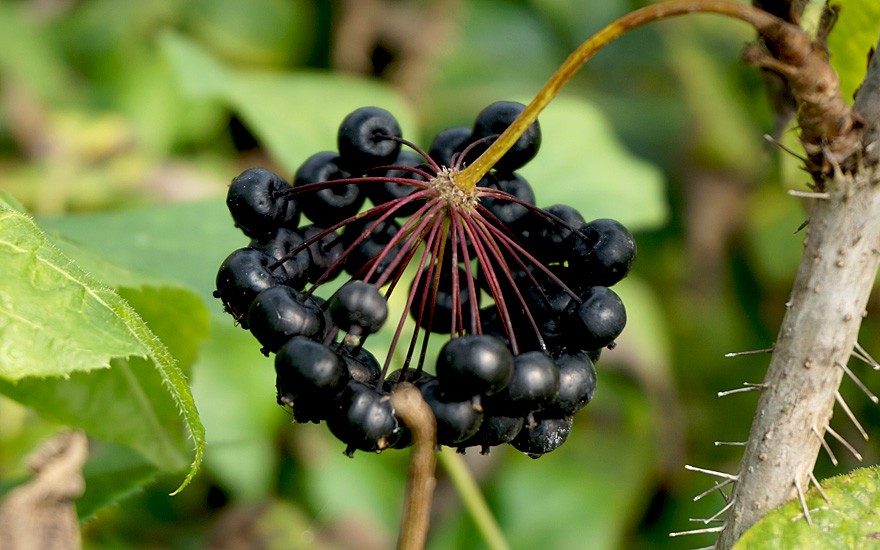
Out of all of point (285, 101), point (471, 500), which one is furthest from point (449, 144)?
point (285, 101)

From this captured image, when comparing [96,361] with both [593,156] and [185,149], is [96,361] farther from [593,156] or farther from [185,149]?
[185,149]

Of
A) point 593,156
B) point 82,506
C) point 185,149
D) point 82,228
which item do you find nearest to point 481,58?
point 185,149

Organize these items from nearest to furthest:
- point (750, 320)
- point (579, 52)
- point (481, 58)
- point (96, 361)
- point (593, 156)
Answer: point (96, 361)
point (579, 52)
point (593, 156)
point (750, 320)
point (481, 58)

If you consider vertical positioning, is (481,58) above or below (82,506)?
above

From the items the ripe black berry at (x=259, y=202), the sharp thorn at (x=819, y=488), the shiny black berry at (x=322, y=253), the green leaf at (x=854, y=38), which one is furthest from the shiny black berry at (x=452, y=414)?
the green leaf at (x=854, y=38)

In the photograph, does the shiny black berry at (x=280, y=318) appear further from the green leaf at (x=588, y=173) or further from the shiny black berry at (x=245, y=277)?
the green leaf at (x=588, y=173)

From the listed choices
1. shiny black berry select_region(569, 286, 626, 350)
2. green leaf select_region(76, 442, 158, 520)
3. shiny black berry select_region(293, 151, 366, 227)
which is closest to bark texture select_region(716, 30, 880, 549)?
shiny black berry select_region(569, 286, 626, 350)

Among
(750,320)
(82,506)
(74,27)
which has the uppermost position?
(74,27)
